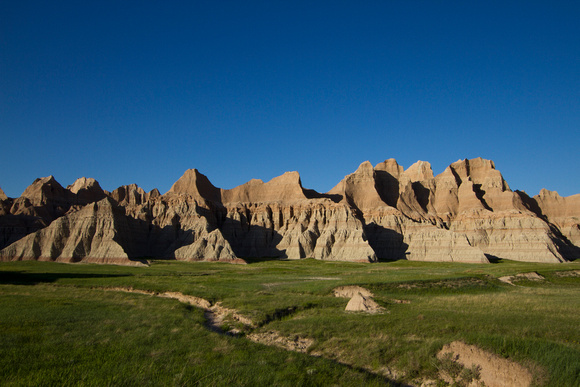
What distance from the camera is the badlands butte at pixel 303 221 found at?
78.4 meters

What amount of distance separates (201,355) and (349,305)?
38.0 feet

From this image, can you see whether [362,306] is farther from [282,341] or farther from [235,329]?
[235,329]

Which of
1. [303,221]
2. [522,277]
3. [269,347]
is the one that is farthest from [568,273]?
[303,221]

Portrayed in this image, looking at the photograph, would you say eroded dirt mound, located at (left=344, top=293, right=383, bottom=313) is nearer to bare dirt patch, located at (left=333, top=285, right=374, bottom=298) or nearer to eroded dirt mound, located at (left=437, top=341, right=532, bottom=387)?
bare dirt patch, located at (left=333, top=285, right=374, bottom=298)

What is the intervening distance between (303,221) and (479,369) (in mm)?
99112

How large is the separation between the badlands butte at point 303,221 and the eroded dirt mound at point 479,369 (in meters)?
67.3

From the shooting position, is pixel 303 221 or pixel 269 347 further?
pixel 303 221

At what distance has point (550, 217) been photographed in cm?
13638

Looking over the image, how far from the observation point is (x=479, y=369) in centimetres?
1195

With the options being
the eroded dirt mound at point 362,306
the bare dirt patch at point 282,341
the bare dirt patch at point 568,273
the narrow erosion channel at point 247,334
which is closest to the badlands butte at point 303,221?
the bare dirt patch at point 568,273

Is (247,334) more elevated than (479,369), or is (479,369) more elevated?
(479,369)

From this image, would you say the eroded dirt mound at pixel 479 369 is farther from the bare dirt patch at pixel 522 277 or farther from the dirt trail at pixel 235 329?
the bare dirt patch at pixel 522 277

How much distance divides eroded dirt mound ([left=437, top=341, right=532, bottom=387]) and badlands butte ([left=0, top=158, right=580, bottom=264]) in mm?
67280

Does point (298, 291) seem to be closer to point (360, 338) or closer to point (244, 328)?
point (244, 328)
